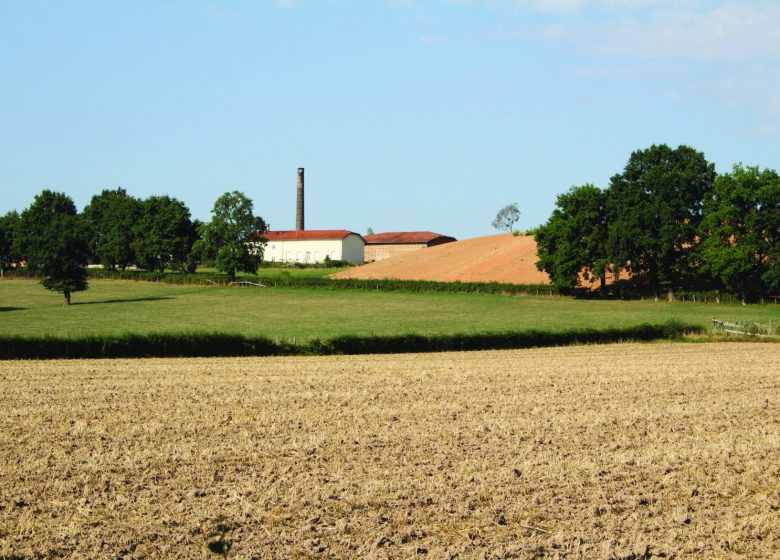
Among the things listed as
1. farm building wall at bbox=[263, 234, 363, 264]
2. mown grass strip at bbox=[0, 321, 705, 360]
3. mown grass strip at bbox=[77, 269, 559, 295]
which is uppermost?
farm building wall at bbox=[263, 234, 363, 264]

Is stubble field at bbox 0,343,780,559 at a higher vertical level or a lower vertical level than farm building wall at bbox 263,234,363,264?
lower

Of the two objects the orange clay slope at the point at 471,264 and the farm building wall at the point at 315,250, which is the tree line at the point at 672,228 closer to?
the orange clay slope at the point at 471,264

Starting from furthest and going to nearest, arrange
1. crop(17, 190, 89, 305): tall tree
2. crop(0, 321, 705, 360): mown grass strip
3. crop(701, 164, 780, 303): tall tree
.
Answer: crop(17, 190, 89, 305): tall tree < crop(701, 164, 780, 303): tall tree < crop(0, 321, 705, 360): mown grass strip

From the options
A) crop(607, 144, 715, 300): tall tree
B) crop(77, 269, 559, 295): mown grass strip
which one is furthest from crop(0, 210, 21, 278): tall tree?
crop(607, 144, 715, 300): tall tree

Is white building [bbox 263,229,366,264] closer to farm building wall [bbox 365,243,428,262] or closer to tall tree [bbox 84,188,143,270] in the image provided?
farm building wall [bbox 365,243,428,262]

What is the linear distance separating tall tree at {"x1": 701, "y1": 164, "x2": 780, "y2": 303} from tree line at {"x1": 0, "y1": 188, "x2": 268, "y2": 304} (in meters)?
59.6

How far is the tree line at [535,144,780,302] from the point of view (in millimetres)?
80125

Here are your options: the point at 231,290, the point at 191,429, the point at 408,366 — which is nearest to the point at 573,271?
the point at 231,290

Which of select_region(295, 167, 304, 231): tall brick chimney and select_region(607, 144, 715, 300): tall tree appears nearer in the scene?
select_region(607, 144, 715, 300): tall tree

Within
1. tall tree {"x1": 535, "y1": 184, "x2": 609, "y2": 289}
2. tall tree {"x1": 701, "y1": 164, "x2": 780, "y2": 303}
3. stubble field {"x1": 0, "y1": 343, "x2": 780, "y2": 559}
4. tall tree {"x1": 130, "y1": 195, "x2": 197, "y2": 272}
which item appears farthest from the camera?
tall tree {"x1": 130, "y1": 195, "x2": 197, "y2": 272}

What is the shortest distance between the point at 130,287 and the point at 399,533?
104 metres

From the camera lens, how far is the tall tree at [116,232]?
449ft

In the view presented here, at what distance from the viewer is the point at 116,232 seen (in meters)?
138

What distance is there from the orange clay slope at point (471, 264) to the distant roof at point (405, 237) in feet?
57.1
